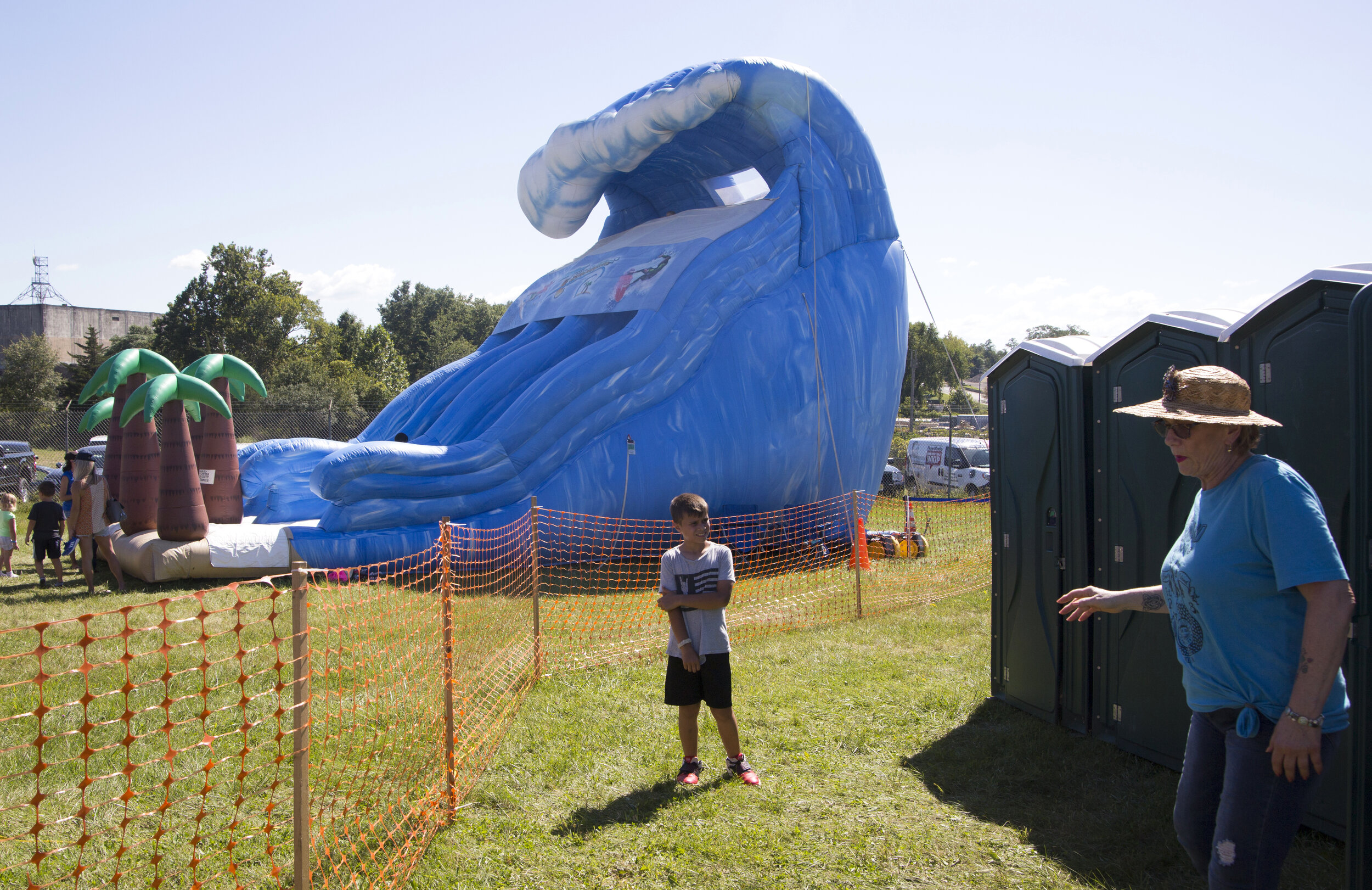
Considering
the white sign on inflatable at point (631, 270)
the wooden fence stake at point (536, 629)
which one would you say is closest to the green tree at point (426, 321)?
the white sign on inflatable at point (631, 270)

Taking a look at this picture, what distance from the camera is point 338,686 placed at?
512cm

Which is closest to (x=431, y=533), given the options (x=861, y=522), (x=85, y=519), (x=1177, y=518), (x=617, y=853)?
(x=85, y=519)

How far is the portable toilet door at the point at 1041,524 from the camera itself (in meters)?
4.66

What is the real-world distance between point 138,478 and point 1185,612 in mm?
9933

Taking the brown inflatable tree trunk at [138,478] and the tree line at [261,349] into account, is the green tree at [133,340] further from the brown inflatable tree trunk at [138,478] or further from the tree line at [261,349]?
the brown inflatable tree trunk at [138,478]

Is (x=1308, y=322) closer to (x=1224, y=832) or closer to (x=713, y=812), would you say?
(x=1224, y=832)

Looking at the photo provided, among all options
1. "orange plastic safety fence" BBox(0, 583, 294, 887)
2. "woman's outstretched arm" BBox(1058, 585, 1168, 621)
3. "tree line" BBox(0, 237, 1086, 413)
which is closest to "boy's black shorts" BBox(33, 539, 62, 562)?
"orange plastic safety fence" BBox(0, 583, 294, 887)

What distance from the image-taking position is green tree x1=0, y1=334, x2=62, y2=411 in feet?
117

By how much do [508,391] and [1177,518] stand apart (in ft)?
26.6

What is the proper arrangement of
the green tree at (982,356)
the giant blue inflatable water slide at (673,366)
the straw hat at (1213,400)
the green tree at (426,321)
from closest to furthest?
the straw hat at (1213,400)
the giant blue inflatable water slide at (673,366)
the green tree at (426,321)
the green tree at (982,356)

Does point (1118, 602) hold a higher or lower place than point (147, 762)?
higher

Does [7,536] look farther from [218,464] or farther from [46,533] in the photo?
[218,464]

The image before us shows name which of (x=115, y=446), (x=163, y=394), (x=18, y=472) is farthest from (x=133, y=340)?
(x=163, y=394)

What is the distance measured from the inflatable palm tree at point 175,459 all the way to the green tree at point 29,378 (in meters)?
32.4
